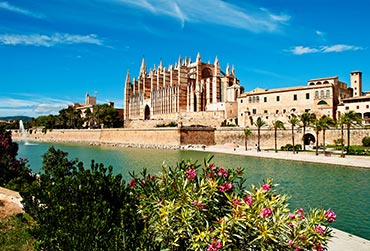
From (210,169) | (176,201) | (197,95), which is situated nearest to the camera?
(176,201)

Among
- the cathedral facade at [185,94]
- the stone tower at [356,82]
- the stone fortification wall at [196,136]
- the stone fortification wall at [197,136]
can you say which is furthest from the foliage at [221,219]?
the stone tower at [356,82]

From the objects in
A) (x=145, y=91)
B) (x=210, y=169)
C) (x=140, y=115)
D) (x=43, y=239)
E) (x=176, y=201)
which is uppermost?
(x=145, y=91)

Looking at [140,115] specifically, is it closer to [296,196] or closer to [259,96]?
[259,96]

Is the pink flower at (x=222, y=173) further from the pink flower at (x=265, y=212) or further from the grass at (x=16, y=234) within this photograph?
the grass at (x=16, y=234)

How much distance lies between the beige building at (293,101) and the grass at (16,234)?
159 feet

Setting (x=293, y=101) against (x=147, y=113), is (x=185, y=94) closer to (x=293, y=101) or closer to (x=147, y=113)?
(x=147, y=113)

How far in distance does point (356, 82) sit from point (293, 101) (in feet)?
72.2

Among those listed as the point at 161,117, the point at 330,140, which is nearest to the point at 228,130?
the point at 330,140

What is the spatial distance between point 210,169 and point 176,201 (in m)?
1.00

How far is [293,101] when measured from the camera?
54.4 m

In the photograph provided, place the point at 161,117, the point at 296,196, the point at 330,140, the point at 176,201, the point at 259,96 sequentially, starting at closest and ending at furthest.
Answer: the point at 176,201, the point at 296,196, the point at 330,140, the point at 259,96, the point at 161,117

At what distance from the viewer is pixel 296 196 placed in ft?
50.1

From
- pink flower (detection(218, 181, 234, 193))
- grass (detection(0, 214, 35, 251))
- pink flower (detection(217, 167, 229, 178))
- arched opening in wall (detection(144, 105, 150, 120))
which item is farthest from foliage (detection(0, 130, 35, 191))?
arched opening in wall (detection(144, 105, 150, 120))

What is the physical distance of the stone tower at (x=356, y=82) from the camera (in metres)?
64.8
